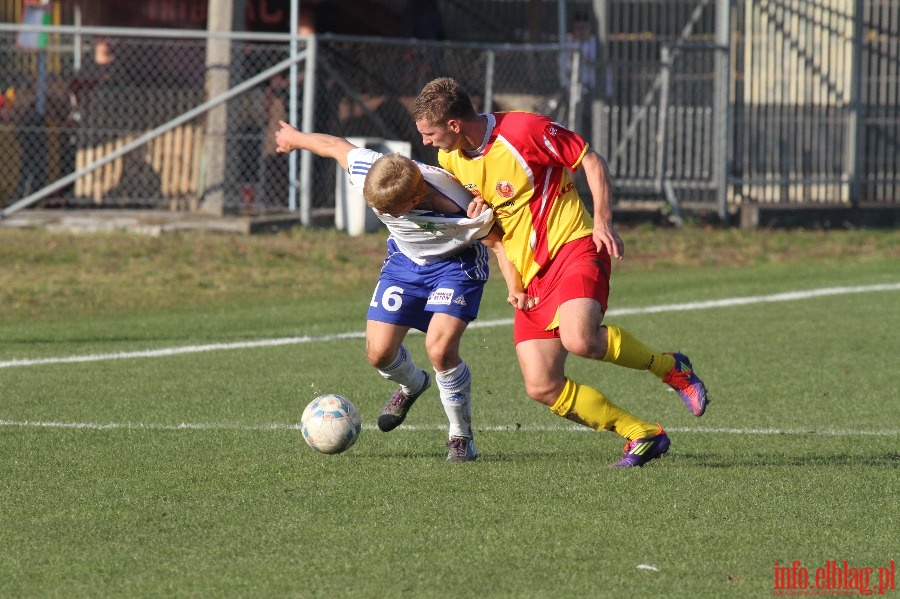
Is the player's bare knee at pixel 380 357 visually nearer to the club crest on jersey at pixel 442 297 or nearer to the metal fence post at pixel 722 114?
the club crest on jersey at pixel 442 297

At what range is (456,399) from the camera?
6.89 meters

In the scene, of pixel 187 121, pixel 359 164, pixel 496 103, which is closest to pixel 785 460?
pixel 359 164

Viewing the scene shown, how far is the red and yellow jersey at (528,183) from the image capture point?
21.2ft

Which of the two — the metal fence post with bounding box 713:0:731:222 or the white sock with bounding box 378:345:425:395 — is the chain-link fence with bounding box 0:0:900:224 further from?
the white sock with bounding box 378:345:425:395

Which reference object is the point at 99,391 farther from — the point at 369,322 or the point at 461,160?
the point at 461,160

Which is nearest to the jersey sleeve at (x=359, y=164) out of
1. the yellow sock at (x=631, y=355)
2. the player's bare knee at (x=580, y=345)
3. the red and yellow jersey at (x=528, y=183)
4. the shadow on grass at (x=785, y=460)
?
the red and yellow jersey at (x=528, y=183)

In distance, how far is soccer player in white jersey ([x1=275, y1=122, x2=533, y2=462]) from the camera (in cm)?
653

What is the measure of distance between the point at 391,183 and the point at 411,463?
1.38 metres

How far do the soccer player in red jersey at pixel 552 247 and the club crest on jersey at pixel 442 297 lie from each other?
35 cm

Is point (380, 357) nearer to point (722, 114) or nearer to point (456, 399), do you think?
point (456, 399)

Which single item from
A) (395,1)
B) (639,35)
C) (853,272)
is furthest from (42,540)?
(395,1)

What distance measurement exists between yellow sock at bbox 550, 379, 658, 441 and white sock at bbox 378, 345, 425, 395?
3.22 feet

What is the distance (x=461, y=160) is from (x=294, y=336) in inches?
201

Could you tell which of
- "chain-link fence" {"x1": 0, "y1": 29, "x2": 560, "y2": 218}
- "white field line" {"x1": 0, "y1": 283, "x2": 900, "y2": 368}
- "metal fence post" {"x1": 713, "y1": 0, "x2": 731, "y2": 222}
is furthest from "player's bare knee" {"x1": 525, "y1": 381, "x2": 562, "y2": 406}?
"metal fence post" {"x1": 713, "y1": 0, "x2": 731, "y2": 222}
